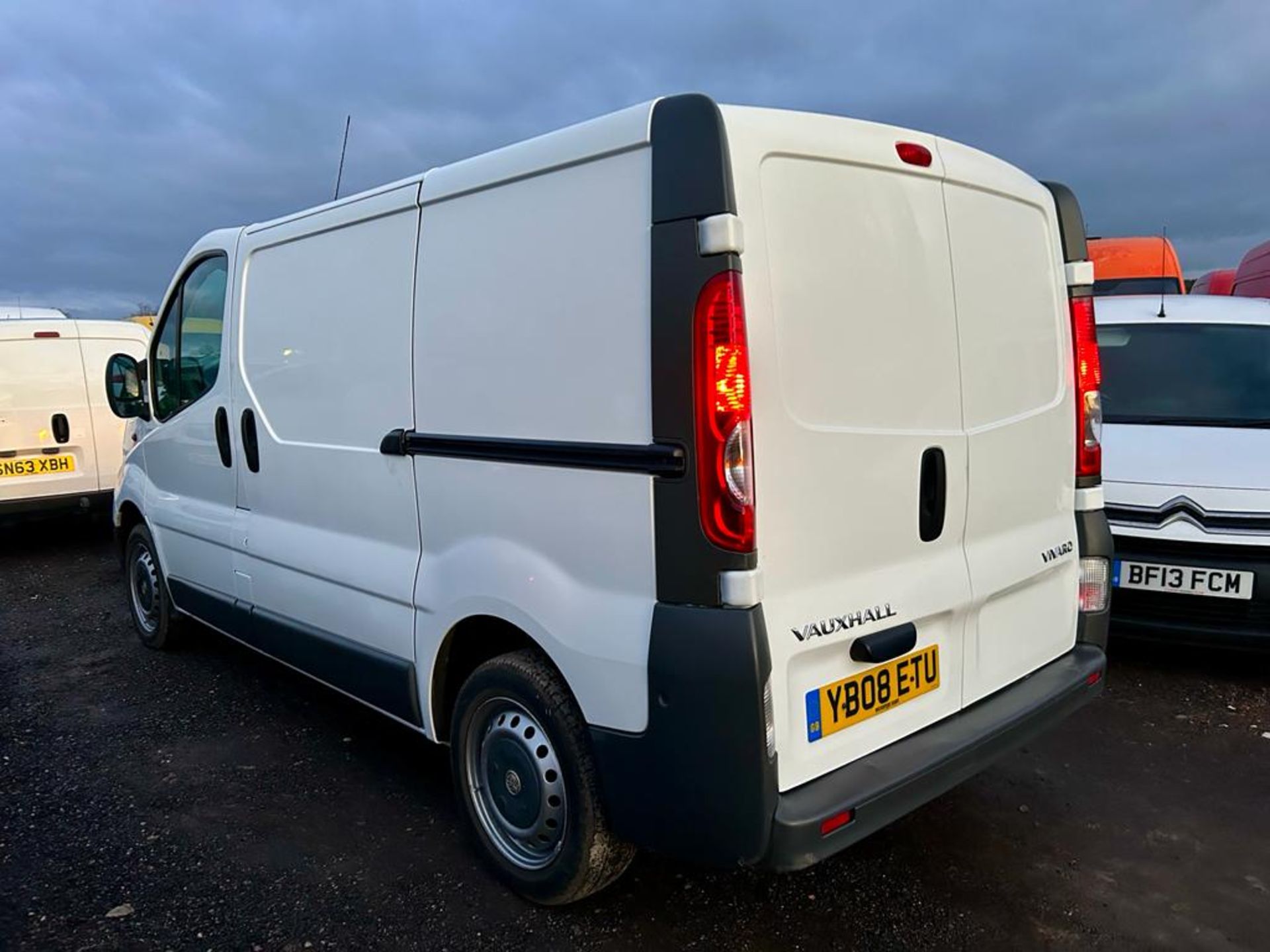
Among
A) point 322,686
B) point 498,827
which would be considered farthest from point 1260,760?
point 322,686

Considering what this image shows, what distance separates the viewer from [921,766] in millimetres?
2348

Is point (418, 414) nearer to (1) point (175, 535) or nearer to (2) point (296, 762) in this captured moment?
(2) point (296, 762)

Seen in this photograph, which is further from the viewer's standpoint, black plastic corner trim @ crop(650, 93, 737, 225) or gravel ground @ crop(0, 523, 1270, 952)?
gravel ground @ crop(0, 523, 1270, 952)

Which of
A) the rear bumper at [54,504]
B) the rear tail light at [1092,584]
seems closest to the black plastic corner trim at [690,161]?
the rear tail light at [1092,584]

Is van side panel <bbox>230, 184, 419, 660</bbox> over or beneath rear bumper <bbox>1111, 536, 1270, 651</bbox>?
over

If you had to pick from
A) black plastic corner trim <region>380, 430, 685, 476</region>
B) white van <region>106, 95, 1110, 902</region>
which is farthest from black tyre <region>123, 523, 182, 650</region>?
black plastic corner trim <region>380, 430, 685, 476</region>

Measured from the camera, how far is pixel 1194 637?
404 cm

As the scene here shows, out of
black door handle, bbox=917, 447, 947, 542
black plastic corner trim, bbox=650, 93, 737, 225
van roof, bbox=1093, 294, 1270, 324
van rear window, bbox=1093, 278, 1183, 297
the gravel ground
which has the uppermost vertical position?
van rear window, bbox=1093, 278, 1183, 297

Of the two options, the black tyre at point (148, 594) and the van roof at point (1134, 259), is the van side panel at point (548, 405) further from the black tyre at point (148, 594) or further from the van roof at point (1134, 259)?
the van roof at point (1134, 259)

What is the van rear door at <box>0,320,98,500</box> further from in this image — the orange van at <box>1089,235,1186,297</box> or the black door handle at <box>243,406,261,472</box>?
the orange van at <box>1089,235,1186,297</box>

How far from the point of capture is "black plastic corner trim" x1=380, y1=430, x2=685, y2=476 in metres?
2.11

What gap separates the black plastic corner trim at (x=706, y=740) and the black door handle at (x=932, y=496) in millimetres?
660

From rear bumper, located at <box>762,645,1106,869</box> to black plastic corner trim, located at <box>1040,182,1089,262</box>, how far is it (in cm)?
132

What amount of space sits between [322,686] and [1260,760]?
4029 mm
